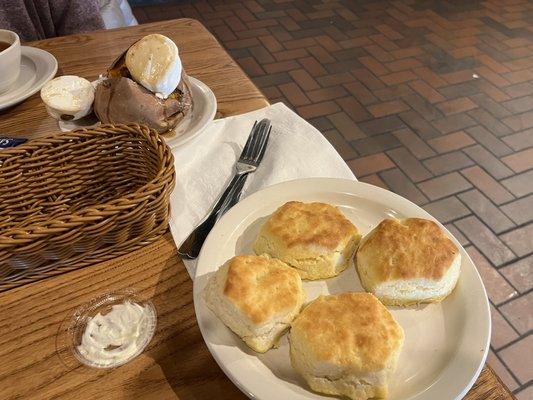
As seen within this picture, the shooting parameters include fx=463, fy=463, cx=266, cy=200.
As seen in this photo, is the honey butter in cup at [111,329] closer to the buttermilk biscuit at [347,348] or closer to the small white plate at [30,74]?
the buttermilk biscuit at [347,348]

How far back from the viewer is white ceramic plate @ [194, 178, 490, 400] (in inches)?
20.3

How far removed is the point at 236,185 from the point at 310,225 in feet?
0.71

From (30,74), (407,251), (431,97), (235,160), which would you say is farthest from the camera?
(431,97)

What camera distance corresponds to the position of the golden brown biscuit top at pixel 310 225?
2.08ft

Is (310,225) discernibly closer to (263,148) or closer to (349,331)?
(349,331)

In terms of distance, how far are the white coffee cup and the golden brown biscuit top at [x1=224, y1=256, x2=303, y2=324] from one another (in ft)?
2.28

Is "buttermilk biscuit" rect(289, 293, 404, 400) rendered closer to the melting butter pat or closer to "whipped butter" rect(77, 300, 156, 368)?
"whipped butter" rect(77, 300, 156, 368)

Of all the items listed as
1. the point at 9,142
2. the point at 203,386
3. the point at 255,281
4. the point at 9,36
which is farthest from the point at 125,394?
the point at 9,36

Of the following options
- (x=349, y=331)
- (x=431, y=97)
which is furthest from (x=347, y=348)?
(x=431, y=97)

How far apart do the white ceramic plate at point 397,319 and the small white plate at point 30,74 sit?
1.90ft

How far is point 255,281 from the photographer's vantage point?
1.86 feet

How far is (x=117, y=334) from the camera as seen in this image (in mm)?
590

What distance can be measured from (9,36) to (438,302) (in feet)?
3.23

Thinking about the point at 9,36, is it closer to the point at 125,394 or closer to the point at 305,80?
the point at 125,394
